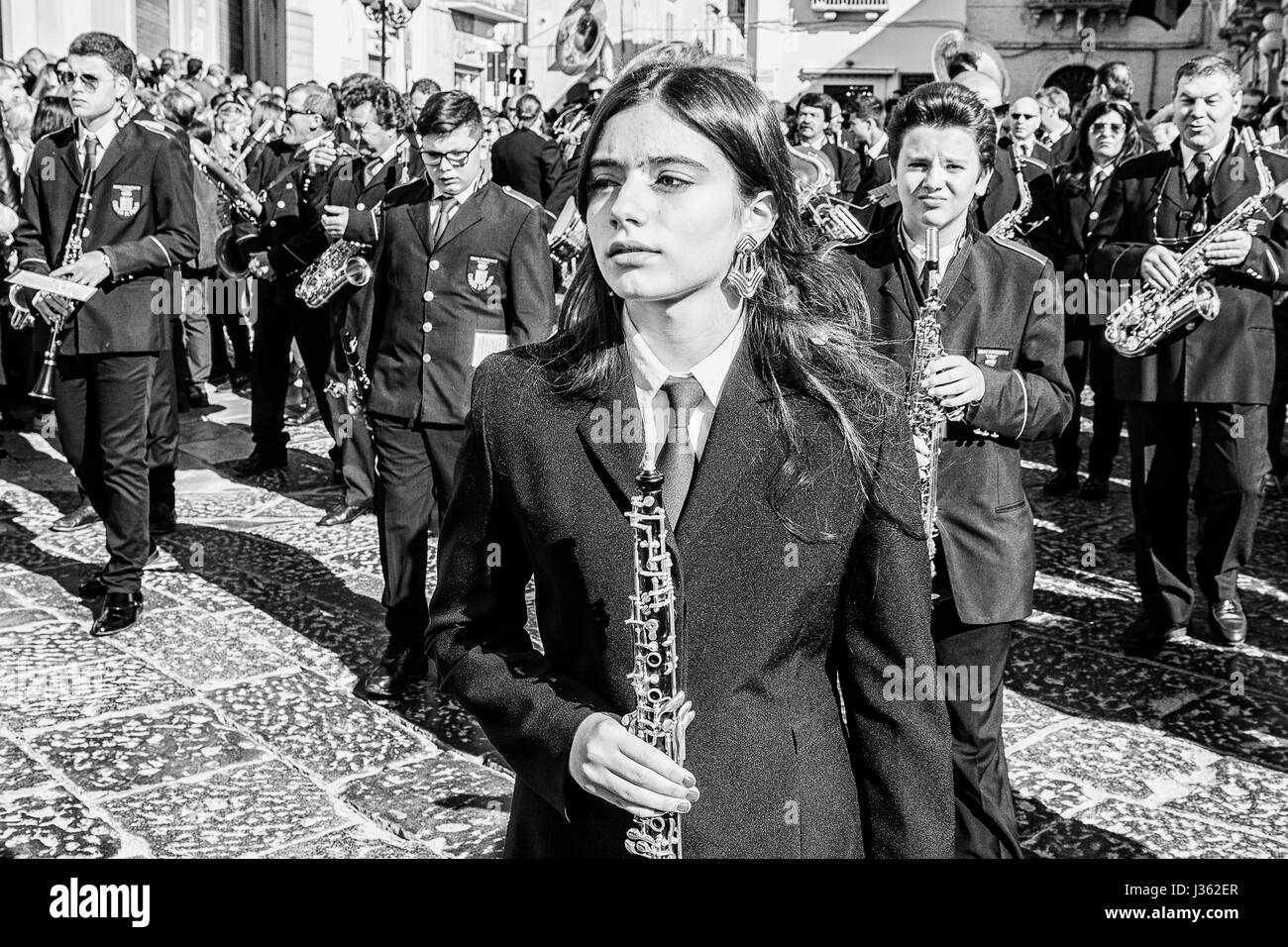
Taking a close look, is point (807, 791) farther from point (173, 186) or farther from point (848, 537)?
point (173, 186)

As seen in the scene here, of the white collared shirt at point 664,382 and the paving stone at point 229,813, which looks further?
the paving stone at point 229,813

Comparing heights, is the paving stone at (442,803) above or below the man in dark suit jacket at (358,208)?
below

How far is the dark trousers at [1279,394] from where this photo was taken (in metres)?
8.45

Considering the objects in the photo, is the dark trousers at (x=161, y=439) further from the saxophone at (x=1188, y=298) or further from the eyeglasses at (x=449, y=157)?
the saxophone at (x=1188, y=298)

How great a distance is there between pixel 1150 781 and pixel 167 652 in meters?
3.70

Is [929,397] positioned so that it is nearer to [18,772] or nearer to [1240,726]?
[1240,726]

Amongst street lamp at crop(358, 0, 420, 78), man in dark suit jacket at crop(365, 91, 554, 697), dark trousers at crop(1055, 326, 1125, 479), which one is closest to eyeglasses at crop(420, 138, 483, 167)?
man in dark suit jacket at crop(365, 91, 554, 697)

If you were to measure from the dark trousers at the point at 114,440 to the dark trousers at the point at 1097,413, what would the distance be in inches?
201

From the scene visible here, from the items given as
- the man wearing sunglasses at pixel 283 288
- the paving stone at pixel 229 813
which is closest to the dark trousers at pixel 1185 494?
the paving stone at pixel 229 813

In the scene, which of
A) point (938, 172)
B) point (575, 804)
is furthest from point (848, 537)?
point (938, 172)

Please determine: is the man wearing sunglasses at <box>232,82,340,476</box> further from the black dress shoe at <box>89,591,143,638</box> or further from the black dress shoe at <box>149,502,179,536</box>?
the black dress shoe at <box>89,591,143,638</box>

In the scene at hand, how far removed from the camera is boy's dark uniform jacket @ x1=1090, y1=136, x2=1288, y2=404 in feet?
18.9

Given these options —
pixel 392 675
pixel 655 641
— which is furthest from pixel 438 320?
pixel 655 641

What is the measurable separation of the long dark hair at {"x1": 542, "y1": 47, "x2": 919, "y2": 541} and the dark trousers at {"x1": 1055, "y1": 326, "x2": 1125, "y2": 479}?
6.51m
